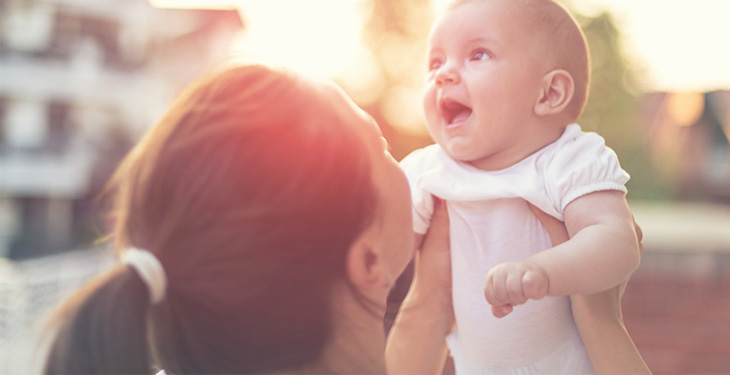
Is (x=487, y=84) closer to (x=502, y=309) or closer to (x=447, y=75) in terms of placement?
(x=447, y=75)

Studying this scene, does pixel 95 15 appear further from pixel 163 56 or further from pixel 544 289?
pixel 544 289

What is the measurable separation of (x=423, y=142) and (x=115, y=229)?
10.1 metres

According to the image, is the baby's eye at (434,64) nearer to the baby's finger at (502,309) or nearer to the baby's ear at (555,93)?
the baby's ear at (555,93)

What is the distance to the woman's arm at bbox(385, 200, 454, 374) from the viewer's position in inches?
41.8

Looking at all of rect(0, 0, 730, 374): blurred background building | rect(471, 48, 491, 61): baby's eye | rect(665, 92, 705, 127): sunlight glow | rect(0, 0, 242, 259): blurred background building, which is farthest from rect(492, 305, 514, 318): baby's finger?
rect(665, 92, 705, 127): sunlight glow

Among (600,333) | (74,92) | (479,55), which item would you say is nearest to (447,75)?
(479,55)

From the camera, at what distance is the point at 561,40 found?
97 cm

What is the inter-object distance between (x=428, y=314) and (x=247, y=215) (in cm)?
42

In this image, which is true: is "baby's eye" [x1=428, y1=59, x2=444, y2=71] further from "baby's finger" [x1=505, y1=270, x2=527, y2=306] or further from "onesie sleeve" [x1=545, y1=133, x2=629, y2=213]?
"baby's finger" [x1=505, y1=270, x2=527, y2=306]

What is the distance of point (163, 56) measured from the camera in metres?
16.5

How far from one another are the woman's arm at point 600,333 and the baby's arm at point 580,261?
0.04m

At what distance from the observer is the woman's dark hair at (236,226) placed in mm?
756

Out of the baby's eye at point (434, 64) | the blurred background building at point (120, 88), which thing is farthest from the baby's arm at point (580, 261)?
the blurred background building at point (120, 88)

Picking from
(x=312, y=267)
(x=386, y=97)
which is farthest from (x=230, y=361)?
(x=386, y=97)
